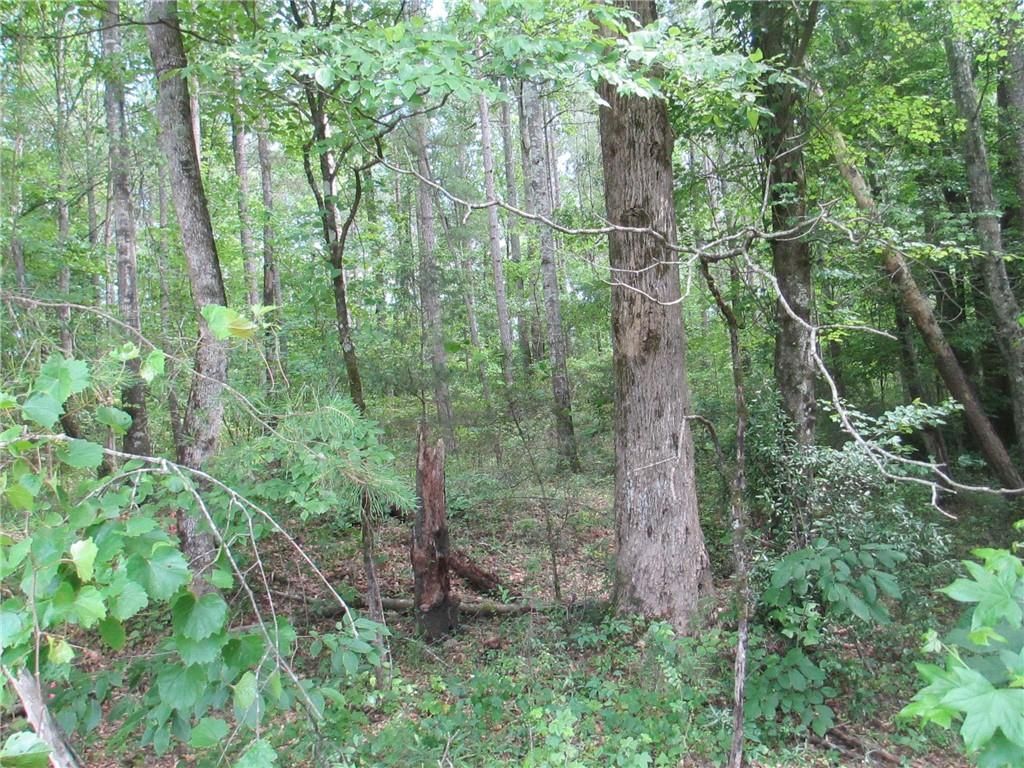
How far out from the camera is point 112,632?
1.32 metres

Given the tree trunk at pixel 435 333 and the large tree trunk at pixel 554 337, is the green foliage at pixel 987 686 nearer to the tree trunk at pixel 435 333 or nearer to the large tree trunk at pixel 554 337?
the large tree trunk at pixel 554 337

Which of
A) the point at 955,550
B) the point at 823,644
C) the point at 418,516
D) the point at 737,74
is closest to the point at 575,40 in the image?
the point at 737,74

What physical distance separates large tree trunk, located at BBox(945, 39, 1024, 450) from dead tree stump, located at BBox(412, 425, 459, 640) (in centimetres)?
682

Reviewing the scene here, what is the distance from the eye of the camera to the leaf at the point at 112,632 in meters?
1.30

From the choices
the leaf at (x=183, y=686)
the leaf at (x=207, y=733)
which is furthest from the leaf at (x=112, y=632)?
the leaf at (x=207, y=733)

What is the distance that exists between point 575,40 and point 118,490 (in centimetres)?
340

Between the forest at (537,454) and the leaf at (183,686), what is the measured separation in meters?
0.01

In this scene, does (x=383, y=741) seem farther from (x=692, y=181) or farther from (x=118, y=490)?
(x=692, y=181)

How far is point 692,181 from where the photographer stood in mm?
6336

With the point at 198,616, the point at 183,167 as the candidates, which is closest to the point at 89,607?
the point at 198,616

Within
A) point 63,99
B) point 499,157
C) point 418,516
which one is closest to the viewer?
point 418,516

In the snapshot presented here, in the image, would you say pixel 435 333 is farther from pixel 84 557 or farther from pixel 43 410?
pixel 84 557

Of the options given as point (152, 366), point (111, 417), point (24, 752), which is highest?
point (152, 366)

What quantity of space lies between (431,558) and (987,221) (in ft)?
24.4
